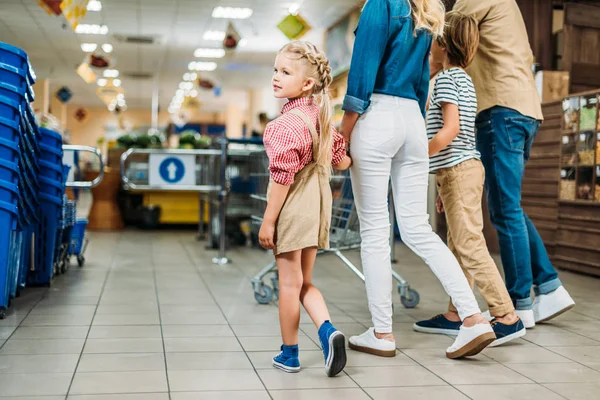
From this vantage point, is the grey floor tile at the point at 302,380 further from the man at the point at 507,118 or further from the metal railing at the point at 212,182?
the metal railing at the point at 212,182

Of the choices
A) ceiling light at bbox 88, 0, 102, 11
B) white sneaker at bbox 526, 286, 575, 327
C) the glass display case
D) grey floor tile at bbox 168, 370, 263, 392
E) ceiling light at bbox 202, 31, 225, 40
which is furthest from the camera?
ceiling light at bbox 202, 31, 225, 40

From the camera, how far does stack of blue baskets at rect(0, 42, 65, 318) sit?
3.18 metres

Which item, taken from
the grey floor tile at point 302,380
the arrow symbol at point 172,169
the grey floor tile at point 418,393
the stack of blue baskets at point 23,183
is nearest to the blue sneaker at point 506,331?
the grey floor tile at point 418,393

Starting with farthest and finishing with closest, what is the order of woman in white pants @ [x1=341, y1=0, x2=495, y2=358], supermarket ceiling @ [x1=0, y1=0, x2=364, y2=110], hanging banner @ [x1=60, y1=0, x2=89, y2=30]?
supermarket ceiling @ [x1=0, y1=0, x2=364, y2=110] < hanging banner @ [x1=60, y1=0, x2=89, y2=30] < woman in white pants @ [x1=341, y1=0, x2=495, y2=358]

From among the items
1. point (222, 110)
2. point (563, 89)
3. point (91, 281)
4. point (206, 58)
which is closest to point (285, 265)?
point (91, 281)

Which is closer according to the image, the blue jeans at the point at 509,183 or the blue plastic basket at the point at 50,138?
the blue jeans at the point at 509,183

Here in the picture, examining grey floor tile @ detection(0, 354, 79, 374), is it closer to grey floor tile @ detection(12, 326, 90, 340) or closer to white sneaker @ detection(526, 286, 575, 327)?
grey floor tile @ detection(12, 326, 90, 340)

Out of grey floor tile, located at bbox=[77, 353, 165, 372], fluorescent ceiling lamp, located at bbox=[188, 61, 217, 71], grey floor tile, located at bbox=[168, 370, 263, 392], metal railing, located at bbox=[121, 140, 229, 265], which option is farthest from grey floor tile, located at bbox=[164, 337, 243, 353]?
fluorescent ceiling lamp, located at bbox=[188, 61, 217, 71]

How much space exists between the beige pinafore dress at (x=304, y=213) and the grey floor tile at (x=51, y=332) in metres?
1.06

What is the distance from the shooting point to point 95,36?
14.6m

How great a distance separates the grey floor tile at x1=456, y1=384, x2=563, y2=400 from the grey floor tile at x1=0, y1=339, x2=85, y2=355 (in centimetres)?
140

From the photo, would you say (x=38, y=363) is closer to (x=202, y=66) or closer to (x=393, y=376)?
(x=393, y=376)

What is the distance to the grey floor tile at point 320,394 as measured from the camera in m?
2.17

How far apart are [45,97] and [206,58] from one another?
667 cm
